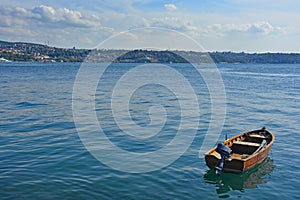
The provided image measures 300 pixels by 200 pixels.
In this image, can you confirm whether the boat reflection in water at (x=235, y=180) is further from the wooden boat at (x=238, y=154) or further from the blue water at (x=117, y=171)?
the wooden boat at (x=238, y=154)

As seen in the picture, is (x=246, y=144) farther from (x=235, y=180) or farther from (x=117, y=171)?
(x=117, y=171)

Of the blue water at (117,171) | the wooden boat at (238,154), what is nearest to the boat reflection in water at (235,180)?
the blue water at (117,171)

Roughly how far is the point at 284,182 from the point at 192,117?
19149 millimetres

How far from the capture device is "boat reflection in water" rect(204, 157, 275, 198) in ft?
64.2

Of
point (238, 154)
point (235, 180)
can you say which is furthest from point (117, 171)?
point (238, 154)

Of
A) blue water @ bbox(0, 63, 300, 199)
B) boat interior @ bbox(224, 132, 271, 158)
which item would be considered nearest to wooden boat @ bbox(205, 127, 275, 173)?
boat interior @ bbox(224, 132, 271, 158)

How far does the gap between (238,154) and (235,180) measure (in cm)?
515

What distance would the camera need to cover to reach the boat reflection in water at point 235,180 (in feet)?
64.2

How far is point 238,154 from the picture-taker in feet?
83.7

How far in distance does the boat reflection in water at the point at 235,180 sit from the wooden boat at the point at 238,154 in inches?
16.5

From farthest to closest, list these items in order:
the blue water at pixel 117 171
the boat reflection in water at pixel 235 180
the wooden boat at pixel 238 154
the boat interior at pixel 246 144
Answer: the boat interior at pixel 246 144 < the wooden boat at pixel 238 154 < the boat reflection in water at pixel 235 180 < the blue water at pixel 117 171

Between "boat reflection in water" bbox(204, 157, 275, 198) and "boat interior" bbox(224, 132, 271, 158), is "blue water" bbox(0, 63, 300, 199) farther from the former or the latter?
"boat interior" bbox(224, 132, 271, 158)

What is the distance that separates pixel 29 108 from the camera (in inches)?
1704

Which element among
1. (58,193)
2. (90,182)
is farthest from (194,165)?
(58,193)
